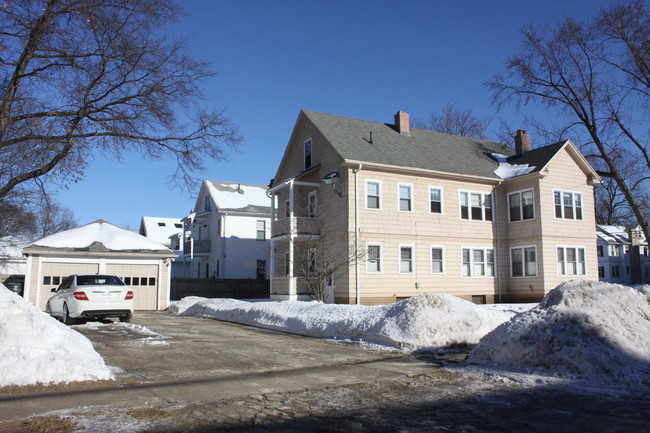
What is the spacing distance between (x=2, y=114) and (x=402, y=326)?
10580 millimetres

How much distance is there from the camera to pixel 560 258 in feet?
87.4

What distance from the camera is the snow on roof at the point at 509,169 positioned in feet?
89.6

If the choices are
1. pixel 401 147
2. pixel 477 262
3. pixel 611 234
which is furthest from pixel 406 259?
pixel 611 234

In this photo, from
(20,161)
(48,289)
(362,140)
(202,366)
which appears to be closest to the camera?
(202,366)

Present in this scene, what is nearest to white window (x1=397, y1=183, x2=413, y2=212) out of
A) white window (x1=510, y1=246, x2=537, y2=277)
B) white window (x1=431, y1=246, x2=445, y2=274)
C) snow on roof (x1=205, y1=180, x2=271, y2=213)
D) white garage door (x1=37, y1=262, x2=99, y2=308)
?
white window (x1=431, y1=246, x2=445, y2=274)

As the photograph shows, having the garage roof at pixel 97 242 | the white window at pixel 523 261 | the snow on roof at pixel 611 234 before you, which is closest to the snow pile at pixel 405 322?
the garage roof at pixel 97 242

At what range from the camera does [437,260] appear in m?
25.8

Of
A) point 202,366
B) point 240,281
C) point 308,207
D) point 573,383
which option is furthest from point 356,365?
point 240,281

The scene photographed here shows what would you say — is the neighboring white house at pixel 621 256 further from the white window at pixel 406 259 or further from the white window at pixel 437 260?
the white window at pixel 406 259

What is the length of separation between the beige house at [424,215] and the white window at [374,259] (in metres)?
0.07

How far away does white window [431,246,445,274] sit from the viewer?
25625 mm

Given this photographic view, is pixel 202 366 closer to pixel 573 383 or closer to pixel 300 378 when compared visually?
pixel 300 378

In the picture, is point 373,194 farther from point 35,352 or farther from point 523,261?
point 35,352

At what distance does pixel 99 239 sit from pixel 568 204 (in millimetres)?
23041
